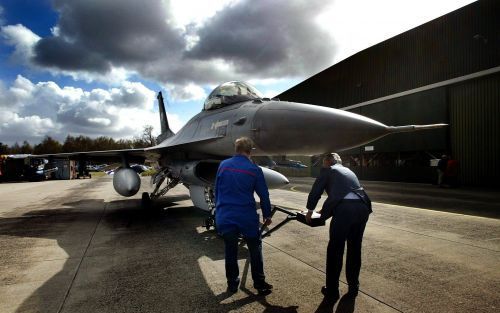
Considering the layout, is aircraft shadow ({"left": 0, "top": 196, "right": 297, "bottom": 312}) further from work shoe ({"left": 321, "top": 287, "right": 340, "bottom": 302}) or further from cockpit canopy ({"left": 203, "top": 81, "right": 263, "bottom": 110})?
cockpit canopy ({"left": 203, "top": 81, "right": 263, "bottom": 110})

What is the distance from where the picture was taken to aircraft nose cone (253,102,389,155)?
4.82 metres

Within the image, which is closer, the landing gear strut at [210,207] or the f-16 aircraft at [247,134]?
the f-16 aircraft at [247,134]

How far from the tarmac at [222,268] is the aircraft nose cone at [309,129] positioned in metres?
1.73

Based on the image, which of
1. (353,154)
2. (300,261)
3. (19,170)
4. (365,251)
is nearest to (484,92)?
(353,154)

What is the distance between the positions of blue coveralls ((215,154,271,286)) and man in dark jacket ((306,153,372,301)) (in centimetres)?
65

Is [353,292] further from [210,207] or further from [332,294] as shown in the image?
[210,207]

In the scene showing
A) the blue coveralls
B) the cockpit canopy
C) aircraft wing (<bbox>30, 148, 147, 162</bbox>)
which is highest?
the cockpit canopy

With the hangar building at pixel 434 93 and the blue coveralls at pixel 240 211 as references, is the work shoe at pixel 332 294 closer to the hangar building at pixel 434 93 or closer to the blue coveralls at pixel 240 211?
the blue coveralls at pixel 240 211

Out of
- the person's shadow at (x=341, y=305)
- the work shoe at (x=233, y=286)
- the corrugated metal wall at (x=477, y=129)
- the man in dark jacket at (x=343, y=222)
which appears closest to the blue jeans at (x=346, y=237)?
the man in dark jacket at (x=343, y=222)

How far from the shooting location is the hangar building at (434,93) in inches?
666

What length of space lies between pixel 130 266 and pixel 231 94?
13.8 feet

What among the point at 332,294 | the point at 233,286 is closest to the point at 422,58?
the point at 332,294

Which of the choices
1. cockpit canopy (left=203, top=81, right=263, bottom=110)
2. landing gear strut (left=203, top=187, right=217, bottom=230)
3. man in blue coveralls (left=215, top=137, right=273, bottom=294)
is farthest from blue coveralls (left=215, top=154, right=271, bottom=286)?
cockpit canopy (left=203, top=81, right=263, bottom=110)

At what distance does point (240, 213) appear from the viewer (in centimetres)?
378
